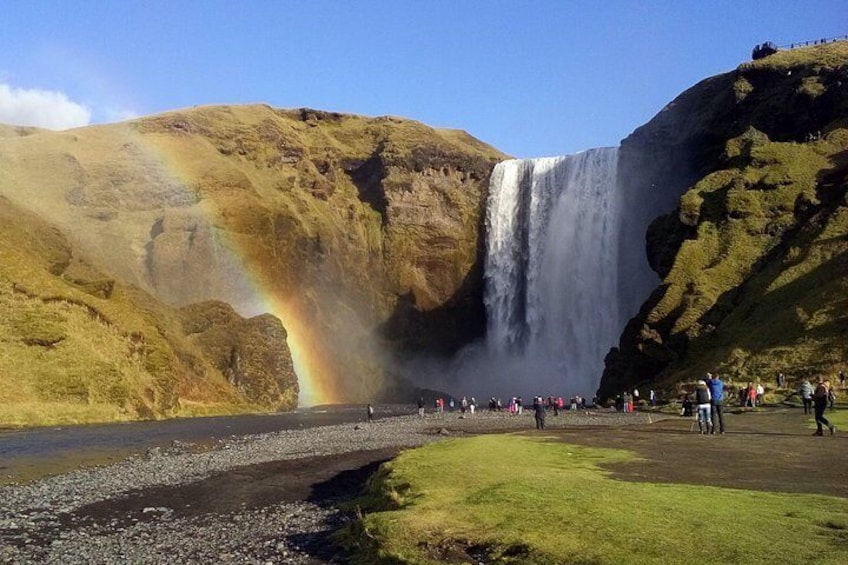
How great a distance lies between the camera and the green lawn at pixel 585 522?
10.5 meters

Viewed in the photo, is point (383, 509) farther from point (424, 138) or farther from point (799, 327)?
point (424, 138)

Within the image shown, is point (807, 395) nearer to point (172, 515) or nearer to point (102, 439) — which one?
point (172, 515)

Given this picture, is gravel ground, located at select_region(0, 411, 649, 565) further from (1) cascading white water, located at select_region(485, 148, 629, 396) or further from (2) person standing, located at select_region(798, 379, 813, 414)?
(1) cascading white water, located at select_region(485, 148, 629, 396)

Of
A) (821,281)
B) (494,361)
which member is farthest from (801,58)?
(494,361)

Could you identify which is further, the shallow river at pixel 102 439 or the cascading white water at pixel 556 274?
the cascading white water at pixel 556 274

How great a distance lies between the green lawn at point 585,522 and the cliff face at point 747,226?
4196 cm

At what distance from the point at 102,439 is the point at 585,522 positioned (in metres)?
42.7

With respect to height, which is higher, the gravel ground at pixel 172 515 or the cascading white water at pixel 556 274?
the cascading white water at pixel 556 274

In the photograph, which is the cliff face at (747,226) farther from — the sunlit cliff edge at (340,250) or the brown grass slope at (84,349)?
the brown grass slope at (84,349)

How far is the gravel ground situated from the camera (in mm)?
16781

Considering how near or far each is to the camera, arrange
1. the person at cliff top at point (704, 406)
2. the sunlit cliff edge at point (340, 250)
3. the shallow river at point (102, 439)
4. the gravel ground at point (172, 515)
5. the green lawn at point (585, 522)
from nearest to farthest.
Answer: the green lawn at point (585, 522), the gravel ground at point (172, 515), the person at cliff top at point (704, 406), the shallow river at point (102, 439), the sunlit cliff edge at point (340, 250)

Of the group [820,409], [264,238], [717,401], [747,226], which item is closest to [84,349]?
[264,238]

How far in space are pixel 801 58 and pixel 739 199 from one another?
1264 inches

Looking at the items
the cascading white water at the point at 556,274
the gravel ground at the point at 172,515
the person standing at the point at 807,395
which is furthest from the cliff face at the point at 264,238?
the person standing at the point at 807,395
